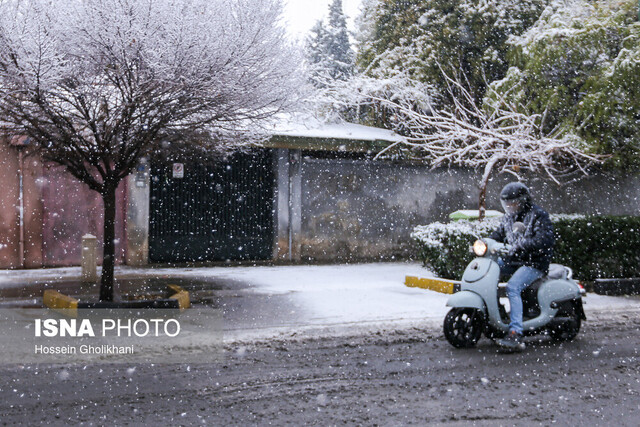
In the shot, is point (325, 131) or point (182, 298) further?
point (325, 131)

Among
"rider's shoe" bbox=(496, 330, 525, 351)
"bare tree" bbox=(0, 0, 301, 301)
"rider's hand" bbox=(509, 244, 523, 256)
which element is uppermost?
"bare tree" bbox=(0, 0, 301, 301)

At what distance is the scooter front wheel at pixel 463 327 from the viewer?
6.14 meters

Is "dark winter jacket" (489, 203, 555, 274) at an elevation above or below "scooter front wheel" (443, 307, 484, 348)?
above

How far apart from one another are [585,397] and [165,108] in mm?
5846

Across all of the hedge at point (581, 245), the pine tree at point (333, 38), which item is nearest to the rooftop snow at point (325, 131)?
the hedge at point (581, 245)

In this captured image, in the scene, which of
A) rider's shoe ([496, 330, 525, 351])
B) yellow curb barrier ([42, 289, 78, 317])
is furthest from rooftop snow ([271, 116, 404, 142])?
rider's shoe ([496, 330, 525, 351])

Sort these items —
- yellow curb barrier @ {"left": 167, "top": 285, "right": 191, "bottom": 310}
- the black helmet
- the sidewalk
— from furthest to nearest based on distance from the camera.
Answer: yellow curb barrier @ {"left": 167, "top": 285, "right": 191, "bottom": 310}
the sidewalk
the black helmet

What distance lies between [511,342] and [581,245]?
5174 mm

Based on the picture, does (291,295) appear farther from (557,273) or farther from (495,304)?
(557,273)

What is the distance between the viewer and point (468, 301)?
19.7 feet

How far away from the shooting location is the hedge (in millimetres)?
10266

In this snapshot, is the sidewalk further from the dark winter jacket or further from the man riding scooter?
the dark winter jacket

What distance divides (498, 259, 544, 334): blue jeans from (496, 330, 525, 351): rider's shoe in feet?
0.15

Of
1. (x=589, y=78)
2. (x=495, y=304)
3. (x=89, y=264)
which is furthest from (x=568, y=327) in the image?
(x=89, y=264)
